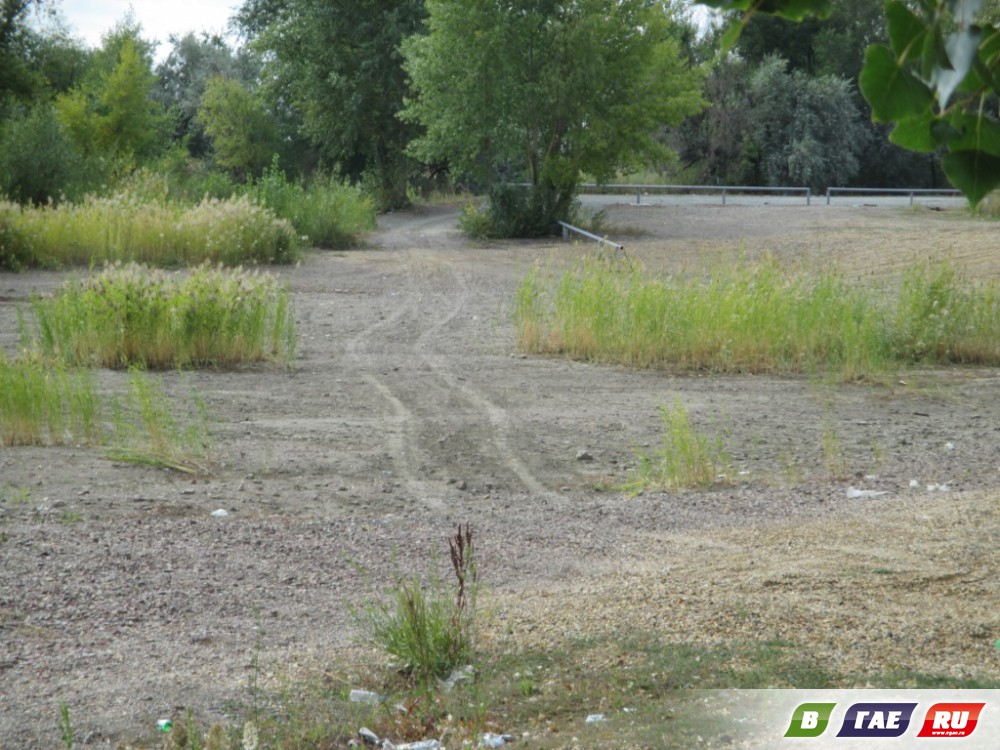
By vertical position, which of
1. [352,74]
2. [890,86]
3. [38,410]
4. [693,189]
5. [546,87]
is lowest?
[38,410]

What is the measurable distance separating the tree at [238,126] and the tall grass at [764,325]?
30.9 metres

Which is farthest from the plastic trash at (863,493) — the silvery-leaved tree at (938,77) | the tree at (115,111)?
the tree at (115,111)

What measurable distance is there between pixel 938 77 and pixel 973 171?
237 mm

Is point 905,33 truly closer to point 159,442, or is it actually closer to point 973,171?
point 973,171

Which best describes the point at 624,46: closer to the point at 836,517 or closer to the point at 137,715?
the point at 836,517

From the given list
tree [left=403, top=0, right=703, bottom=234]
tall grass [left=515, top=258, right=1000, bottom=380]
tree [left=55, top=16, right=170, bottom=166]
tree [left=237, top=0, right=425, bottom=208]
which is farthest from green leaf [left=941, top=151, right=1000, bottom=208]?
tree [left=55, top=16, right=170, bottom=166]

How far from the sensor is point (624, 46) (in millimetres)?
25266

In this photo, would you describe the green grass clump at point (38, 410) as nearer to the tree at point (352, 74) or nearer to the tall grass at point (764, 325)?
the tall grass at point (764, 325)

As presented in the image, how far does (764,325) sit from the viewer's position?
10703 millimetres

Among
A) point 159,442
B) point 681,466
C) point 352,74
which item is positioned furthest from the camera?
point 352,74

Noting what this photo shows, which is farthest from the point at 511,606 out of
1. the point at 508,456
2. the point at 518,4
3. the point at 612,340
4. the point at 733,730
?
the point at 518,4

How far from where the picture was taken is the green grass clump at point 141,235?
64.0 feet

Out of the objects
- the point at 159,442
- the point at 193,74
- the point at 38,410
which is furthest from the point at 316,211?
the point at 193,74

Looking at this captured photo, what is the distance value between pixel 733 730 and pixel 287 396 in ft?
21.1
